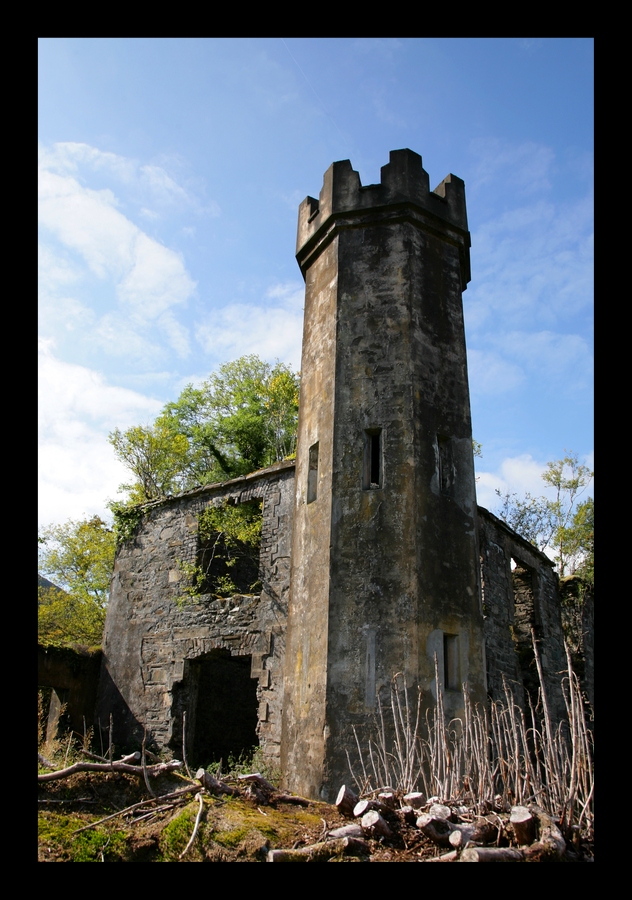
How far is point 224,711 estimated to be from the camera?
15.1m

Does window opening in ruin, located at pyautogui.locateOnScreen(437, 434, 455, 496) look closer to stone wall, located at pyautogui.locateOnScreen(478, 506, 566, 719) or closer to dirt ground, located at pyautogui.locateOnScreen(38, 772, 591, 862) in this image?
dirt ground, located at pyautogui.locateOnScreen(38, 772, 591, 862)

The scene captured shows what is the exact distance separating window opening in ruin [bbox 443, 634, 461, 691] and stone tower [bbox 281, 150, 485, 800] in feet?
0.05

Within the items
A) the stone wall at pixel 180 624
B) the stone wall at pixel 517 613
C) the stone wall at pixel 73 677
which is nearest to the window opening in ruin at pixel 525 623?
the stone wall at pixel 517 613

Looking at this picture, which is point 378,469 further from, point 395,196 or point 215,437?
point 215,437

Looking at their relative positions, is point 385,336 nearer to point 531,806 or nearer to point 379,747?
point 379,747

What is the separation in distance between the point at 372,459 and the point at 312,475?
0.87m

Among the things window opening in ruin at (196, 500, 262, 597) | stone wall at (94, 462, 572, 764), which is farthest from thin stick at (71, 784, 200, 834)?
window opening in ruin at (196, 500, 262, 597)

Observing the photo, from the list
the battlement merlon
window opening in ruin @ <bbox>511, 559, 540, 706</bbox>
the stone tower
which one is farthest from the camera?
window opening in ruin @ <bbox>511, 559, 540, 706</bbox>

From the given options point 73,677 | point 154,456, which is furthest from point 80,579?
point 73,677

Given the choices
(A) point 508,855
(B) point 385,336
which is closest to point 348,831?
(A) point 508,855

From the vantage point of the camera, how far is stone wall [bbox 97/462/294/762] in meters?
12.0

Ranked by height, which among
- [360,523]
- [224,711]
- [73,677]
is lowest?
[224,711]

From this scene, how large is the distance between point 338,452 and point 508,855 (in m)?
5.83

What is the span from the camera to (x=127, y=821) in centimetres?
427
